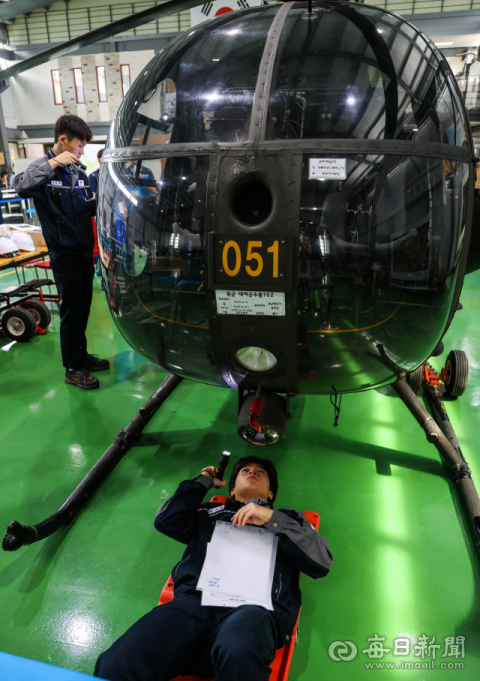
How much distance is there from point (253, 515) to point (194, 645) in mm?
417

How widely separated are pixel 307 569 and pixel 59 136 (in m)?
2.85

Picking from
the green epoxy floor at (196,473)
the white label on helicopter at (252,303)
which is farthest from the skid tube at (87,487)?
the white label on helicopter at (252,303)

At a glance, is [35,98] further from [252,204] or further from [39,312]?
[252,204]

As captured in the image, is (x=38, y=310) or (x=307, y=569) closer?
(x=307, y=569)

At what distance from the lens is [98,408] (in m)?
3.14

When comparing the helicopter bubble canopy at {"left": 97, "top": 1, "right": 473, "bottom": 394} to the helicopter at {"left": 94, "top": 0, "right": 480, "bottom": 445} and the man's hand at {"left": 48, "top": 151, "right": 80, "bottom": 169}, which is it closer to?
the helicopter at {"left": 94, "top": 0, "right": 480, "bottom": 445}

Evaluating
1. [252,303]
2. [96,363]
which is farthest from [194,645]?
[96,363]

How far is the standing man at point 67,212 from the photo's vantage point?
2.91m

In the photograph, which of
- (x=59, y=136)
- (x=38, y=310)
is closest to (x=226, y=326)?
(x=59, y=136)

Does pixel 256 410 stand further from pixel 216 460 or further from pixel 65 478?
pixel 65 478

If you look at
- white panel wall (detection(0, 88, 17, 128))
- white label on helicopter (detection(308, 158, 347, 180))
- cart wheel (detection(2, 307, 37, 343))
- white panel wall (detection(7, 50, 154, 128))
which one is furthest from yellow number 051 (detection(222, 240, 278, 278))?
white panel wall (detection(0, 88, 17, 128))

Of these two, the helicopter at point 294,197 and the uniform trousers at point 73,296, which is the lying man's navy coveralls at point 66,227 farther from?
the helicopter at point 294,197

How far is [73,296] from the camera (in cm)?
323

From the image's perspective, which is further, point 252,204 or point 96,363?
point 96,363
